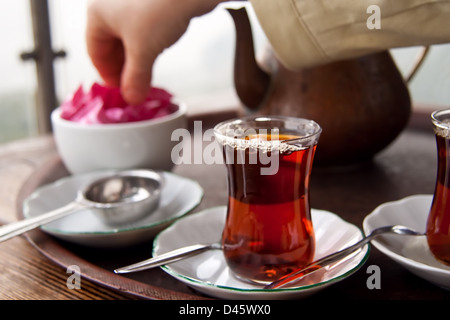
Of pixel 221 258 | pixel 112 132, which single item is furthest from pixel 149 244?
pixel 112 132

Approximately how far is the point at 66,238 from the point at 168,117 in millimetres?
222

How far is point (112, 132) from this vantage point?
601mm

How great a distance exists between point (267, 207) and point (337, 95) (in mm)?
252

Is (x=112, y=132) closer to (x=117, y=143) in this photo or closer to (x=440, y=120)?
(x=117, y=143)

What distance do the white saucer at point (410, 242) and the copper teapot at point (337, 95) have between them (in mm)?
142

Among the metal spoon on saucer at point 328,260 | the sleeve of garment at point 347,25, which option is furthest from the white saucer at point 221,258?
the sleeve of garment at point 347,25

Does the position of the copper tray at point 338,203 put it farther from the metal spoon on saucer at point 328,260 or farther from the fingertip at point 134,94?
the fingertip at point 134,94

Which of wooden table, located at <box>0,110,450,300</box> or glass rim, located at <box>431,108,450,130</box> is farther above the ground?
glass rim, located at <box>431,108,450,130</box>

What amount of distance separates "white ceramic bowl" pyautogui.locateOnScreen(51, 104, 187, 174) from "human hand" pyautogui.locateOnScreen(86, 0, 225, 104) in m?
0.04

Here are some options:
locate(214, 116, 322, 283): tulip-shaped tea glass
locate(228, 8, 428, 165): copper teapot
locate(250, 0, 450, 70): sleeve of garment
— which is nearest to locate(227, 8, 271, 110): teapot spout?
locate(228, 8, 428, 165): copper teapot

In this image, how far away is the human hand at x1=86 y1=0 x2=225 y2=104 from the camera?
491 mm

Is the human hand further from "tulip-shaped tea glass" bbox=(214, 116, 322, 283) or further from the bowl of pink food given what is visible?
"tulip-shaped tea glass" bbox=(214, 116, 322, 283)
